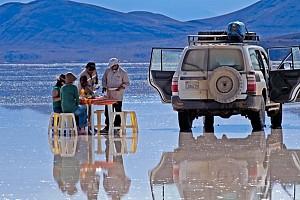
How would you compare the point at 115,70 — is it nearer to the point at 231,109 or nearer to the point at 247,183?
the point at 231,109

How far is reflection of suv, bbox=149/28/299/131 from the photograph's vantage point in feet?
60.4

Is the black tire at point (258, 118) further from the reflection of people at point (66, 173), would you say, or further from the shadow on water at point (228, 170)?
the reflection of people at point (66, 173)

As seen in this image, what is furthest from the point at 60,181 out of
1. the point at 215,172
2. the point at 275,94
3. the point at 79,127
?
the point at 275,94

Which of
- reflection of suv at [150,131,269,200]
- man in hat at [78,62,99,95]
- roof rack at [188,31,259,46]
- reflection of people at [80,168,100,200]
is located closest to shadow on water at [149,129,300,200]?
reflection of suv at [150,131,269,200]

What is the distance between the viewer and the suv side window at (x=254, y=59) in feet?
62.0

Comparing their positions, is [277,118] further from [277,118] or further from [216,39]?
[216,39]

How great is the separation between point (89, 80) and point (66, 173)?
6.30 metres

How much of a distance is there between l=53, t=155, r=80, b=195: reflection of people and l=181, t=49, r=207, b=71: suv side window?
4798 mm

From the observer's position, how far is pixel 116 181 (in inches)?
464

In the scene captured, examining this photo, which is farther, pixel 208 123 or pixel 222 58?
pixel 208 123

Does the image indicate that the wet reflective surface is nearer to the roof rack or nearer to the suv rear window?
the suv rear window

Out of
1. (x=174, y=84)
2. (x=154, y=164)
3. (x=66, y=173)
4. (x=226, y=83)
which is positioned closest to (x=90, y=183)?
(x=66, y=173)

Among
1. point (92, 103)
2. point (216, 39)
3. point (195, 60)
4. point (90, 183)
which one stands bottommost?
point (90, 183)

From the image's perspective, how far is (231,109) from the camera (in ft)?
61.2
